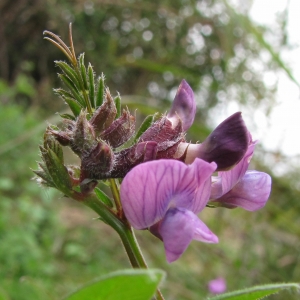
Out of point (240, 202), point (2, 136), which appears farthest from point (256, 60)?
point (240, 202)

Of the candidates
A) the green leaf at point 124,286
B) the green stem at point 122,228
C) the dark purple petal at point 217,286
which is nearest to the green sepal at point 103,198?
the green stem at point 122,228

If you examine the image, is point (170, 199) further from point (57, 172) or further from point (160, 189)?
point (57, 172)

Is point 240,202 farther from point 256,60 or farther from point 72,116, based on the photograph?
point 256,60

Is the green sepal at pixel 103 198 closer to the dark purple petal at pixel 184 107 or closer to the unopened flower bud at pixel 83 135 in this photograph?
the unopened flower bud at pixel 83 135

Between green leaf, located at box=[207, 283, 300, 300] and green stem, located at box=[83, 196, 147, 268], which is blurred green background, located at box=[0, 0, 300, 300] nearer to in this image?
green stem, located at box=[83, 196, 147, 268]

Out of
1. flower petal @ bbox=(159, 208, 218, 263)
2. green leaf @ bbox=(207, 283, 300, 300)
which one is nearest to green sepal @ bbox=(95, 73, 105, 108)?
flower petal @ bbox=(159, 208, 218, 263)

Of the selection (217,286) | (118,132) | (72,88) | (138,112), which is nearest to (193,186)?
(118,132)

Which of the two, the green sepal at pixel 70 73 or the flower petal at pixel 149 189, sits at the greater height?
the green sepal at pixel 70 73

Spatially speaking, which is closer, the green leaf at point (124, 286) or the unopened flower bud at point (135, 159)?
the green leaf at point (124, 286)
